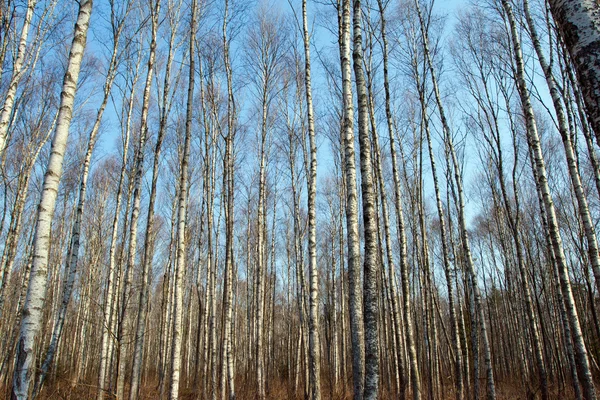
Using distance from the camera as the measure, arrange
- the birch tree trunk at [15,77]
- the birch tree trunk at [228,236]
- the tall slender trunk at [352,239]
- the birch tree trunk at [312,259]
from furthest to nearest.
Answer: the birch tree trunk at [228,236]
the birch tree trunk at [312,259]
the birch tree trunk at [15,77]
the tall slender trunk at [352,239]

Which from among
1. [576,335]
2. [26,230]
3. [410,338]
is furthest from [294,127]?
[26,230]

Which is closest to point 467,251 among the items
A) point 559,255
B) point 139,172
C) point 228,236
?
point 559,255

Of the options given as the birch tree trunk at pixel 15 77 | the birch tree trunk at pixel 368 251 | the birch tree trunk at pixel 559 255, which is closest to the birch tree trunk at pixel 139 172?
the birch tree trunk at pixel 15 77

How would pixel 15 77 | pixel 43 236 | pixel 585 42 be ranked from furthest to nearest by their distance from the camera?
pixel 15 77 < pixel 43 236 < pixel 585 42

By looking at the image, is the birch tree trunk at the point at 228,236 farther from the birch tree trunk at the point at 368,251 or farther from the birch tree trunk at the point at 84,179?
the birch tree trunk at the point at 368,251

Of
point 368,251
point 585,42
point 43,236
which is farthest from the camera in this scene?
point 368,251

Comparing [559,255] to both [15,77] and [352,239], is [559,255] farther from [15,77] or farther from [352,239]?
[15,77]

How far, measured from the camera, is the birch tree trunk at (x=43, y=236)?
3096mm

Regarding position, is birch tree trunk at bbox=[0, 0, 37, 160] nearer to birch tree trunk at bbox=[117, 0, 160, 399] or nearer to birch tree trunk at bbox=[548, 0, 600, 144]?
birch tree trunk at bbox=[117, 0, 160, 399]

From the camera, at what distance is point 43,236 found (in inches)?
135

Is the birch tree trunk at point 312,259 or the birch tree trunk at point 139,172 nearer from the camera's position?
the birch tree trunk at point 312,259

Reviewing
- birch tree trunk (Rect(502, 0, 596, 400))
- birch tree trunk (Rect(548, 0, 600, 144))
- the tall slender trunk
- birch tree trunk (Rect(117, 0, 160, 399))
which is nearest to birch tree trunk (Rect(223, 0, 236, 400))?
birch tree trunk (Rect(117, 0, 160, 399))

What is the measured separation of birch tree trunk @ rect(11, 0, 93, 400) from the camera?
3096mm

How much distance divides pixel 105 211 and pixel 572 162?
1522 cm
